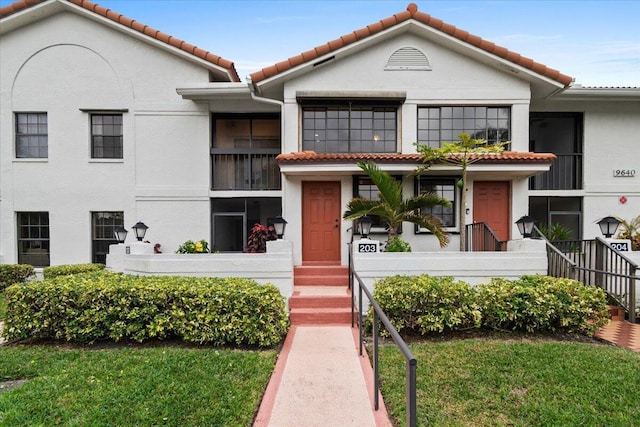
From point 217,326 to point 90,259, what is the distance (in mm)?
7834

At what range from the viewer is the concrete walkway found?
3.40 m

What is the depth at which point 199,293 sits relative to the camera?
529 cm

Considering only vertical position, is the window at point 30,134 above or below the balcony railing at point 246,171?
above

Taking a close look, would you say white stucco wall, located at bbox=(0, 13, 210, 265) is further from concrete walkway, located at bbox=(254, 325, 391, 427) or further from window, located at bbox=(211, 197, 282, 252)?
concrete walkway, located at bbox=(254, 325, 391, 427)

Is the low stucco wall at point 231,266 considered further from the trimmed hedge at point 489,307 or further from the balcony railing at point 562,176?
the balcony railing at point 562,176

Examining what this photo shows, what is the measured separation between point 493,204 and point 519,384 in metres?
6.50

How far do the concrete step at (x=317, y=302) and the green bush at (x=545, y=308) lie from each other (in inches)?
101

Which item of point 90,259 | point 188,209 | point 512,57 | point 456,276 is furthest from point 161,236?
point 512,57

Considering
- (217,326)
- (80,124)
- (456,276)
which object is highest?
(80,124)

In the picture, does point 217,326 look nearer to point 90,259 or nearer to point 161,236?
point 161,236

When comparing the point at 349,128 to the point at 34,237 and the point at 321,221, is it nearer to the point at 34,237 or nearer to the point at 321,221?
the point at 321,221

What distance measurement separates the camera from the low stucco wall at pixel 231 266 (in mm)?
6816

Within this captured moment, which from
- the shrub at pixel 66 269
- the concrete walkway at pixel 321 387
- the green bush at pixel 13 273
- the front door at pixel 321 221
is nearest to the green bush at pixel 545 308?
the concrete walkway at pixel 321 387

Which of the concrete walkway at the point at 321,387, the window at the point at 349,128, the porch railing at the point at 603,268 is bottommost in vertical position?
the concrete walkway at the point at 321,387
